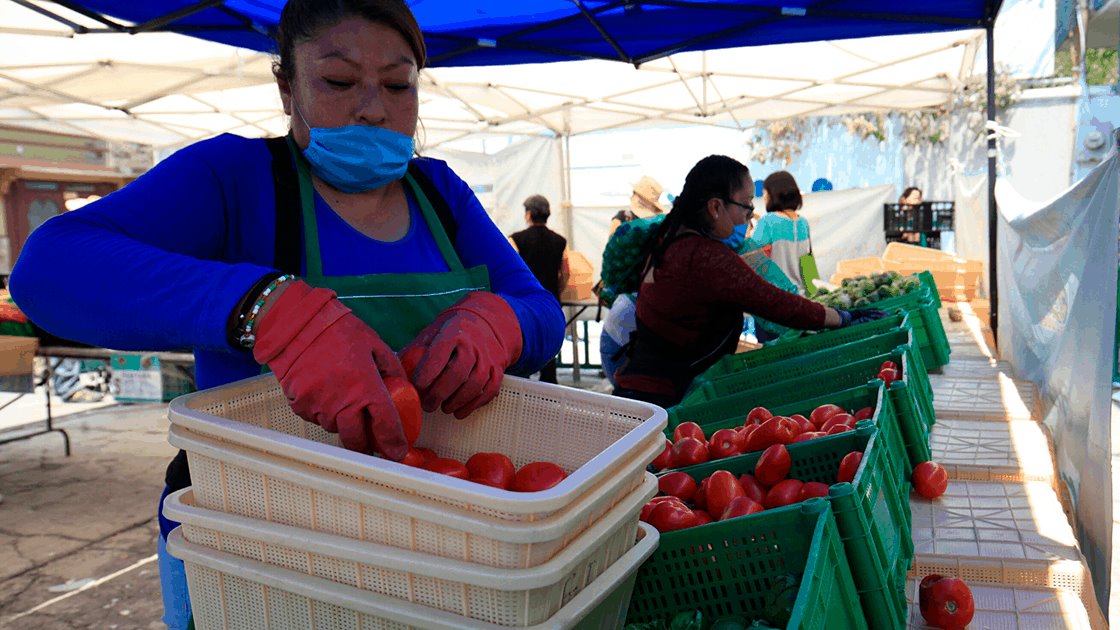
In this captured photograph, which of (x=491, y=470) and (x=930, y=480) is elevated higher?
(x=491, y=470)

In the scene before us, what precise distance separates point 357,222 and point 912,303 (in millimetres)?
3433

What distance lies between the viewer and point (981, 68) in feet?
31.2

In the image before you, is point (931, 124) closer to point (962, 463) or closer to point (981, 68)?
point (981, 68)

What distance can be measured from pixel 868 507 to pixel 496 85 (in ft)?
25.4

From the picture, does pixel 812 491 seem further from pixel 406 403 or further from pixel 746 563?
pixel 406 403

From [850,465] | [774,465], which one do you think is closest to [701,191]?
[774,465]

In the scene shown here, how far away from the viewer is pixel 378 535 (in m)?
0.87

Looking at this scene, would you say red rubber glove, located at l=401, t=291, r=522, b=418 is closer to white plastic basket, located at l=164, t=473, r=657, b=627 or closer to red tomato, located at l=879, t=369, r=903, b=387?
white plastic basket, located at l=164, t=473, r=657, b=627

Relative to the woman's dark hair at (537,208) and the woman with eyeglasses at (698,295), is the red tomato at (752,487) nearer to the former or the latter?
the woman with eyeglasses at (698,295)

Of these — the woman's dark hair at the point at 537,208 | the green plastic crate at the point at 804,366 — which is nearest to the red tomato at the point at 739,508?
the green plastic crate at the point at 804,366

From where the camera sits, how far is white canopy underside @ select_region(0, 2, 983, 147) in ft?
23.5

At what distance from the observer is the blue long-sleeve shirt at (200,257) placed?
98 centimetres

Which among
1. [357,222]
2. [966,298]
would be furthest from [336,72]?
[966,298]

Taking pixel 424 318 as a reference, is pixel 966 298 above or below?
below
